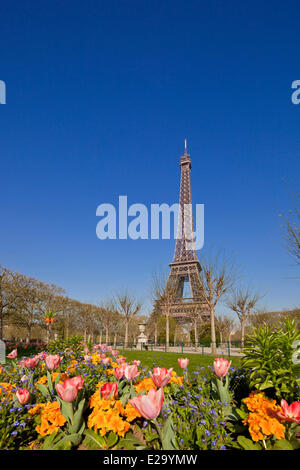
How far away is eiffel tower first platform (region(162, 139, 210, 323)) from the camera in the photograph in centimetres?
3881

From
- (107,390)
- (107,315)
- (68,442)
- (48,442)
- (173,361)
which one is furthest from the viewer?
(107,315)

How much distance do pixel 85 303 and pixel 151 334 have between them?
1087cm

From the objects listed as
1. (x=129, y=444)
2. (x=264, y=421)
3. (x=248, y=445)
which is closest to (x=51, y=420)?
(x=129, y=444)

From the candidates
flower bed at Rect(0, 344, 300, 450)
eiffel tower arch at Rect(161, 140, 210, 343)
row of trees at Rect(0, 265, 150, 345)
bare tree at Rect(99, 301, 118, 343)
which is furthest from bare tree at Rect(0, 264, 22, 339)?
flower bed at Rect(0, 344, 300, 450)

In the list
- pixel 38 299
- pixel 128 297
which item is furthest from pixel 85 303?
pixel 128 297

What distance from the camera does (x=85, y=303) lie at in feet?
127

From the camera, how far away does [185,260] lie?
4356 cm

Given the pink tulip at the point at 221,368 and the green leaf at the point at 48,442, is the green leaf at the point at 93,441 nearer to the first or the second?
the green leaf at the point at 48,442

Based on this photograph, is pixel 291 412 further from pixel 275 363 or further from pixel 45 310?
pixel 45 310

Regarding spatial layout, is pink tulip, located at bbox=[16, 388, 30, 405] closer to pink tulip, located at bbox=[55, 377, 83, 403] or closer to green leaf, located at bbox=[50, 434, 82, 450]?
green leaf, located at bbox=[50, 434, 82, 450]

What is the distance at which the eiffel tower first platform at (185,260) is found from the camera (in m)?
38.8

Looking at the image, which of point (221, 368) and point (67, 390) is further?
point (221, 368)

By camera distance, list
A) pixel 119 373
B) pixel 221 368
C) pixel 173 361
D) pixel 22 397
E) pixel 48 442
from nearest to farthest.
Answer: pixel 48 442 < pixel 22 397 < pixel 221 368 < pixel 119 373 < pixel 173 361
